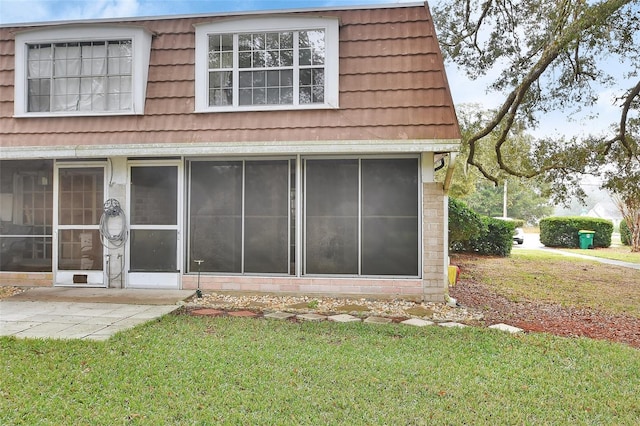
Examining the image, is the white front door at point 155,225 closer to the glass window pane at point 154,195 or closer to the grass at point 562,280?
the glass window pane at point 154,195

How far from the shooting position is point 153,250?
800cm

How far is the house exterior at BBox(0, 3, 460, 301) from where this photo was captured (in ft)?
24.1

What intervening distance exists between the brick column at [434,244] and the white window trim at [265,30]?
2.15 meters

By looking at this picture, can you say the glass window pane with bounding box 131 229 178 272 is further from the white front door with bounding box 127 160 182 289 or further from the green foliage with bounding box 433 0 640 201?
the green foliage with bounding box 433 0 640 201

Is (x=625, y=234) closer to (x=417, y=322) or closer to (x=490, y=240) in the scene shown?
(x=490, y=240)

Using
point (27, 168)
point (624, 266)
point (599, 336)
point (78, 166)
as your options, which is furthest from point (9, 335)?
point (624, 266)

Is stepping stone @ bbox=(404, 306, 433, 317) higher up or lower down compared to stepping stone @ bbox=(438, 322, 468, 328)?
higher up

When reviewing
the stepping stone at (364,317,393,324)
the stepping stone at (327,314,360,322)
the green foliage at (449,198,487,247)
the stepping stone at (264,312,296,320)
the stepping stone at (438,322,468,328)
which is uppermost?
the green foliage at (449,198,487,247)

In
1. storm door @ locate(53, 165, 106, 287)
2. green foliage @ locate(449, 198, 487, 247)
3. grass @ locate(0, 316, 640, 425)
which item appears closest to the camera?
grass @ locate(0, 316, 640, 425)

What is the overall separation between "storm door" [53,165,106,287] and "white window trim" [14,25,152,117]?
1.09m

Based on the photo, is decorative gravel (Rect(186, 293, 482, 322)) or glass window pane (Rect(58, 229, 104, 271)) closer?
decorative gravel (Rect(186, 293, 482, 322))

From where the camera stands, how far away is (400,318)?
6.22m

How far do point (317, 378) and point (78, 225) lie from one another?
6.18 meters

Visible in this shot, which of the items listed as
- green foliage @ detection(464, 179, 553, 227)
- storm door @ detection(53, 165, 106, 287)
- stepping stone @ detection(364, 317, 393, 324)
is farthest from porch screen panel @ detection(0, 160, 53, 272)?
green foliage @ detection(464, 179, 553, 227)
